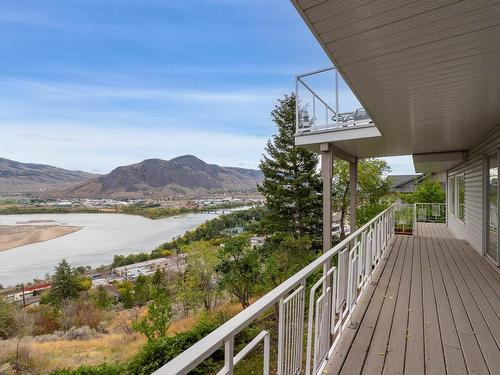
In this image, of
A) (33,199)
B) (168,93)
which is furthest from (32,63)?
(33,199)

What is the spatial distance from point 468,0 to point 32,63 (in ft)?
195

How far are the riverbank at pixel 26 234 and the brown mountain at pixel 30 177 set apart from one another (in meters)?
28.1

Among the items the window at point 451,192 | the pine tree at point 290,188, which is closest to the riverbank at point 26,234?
the pine tree at point 290,188

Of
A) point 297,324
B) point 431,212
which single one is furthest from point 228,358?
point 431,212

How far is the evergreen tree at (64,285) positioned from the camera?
28.6 meters

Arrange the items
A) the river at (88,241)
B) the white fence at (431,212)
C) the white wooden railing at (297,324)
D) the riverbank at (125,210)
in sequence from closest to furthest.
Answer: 1. the white wooden railing at (297,324)
2. the white fence at (431,212)
3. the river at (88,241)
4. the riverbank at (125,210)

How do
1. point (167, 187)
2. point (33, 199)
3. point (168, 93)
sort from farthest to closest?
point (167, 187) → point (33, 199) → point (168, 93)

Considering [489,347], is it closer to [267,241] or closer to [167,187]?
[267,241]

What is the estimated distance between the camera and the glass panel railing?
545 centimetres

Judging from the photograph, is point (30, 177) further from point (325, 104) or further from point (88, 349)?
point (325, 104)

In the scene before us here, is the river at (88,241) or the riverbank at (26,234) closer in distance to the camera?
the river at (88,241)

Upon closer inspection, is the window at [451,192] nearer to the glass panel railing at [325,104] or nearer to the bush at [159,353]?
the glass panel railing at [325,104]

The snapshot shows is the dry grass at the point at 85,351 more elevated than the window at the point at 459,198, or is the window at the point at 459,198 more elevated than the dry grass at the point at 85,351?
the window at the point at 459,198

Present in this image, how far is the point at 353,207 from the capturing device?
7816 mm
